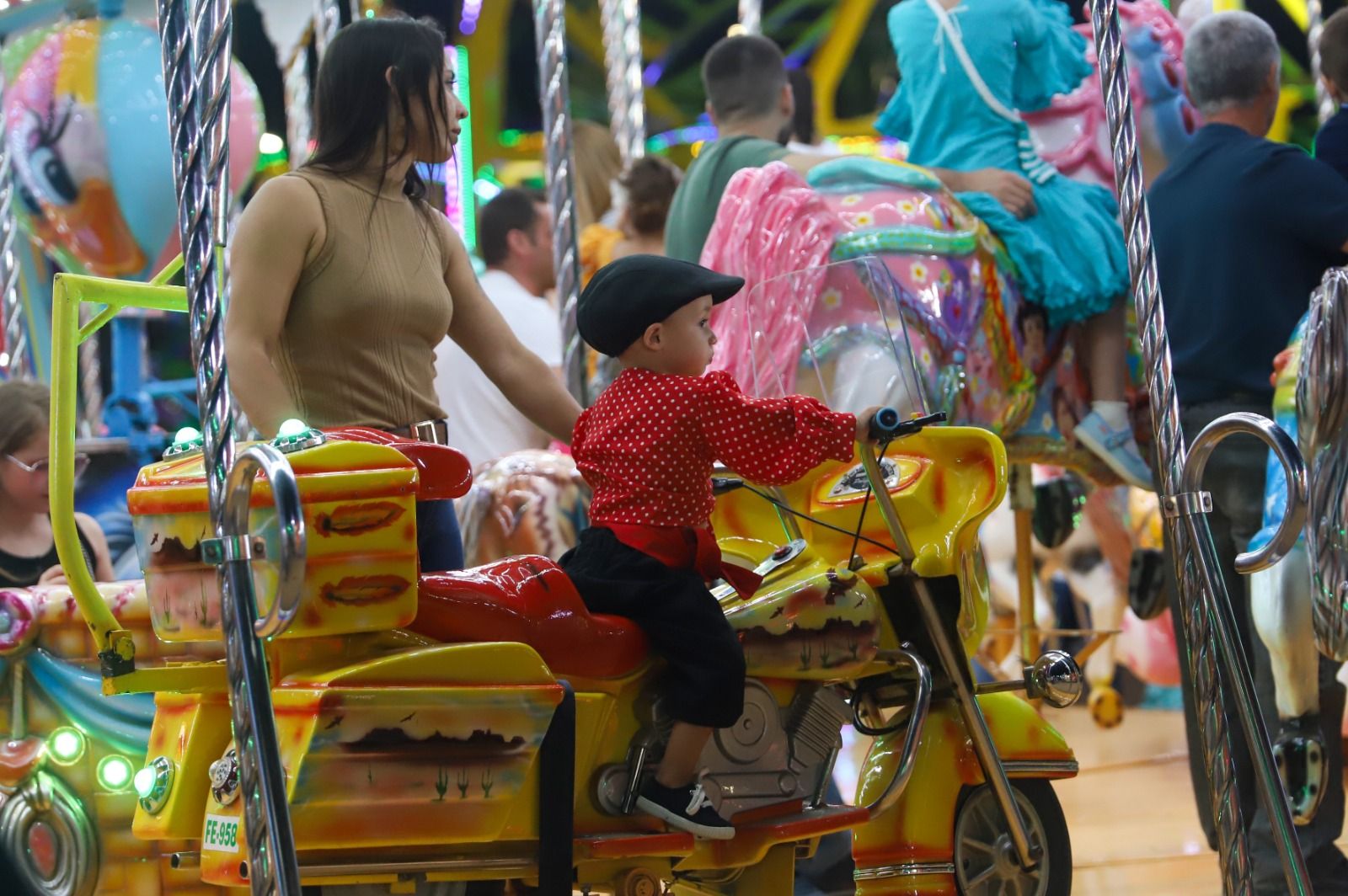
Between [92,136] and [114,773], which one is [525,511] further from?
[92,136]

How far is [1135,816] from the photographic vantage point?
5098 mm

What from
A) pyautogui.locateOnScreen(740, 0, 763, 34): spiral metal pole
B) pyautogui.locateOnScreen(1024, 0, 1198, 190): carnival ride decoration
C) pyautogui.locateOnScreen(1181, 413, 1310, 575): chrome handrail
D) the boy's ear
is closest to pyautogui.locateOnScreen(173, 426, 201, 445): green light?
the boy's ear

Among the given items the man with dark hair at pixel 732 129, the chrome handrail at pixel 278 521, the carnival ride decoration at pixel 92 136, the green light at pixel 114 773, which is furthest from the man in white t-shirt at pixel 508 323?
the chrome handrail at pixel 278 521

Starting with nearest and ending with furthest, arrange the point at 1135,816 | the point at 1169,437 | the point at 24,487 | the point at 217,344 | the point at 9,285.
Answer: the point at 217,344 → the point at 1169,437 → the point at 24,487 → the point at 1135,816 → the point at 9,285

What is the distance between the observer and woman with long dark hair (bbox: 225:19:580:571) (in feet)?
8.95

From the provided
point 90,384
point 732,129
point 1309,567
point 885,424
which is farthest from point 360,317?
point 90,384

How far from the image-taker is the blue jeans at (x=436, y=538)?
116 inches

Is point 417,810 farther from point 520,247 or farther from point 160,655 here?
point 520,247

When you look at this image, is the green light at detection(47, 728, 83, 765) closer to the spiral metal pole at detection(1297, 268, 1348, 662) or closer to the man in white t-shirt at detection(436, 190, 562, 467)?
the man in white t-shirt at detection(436, 190, 562, 467)

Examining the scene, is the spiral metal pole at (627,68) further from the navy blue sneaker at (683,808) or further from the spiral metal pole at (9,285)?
the navy blue sneaker at (683,808)

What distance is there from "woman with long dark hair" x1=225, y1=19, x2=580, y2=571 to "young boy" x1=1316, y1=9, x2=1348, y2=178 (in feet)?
7.53

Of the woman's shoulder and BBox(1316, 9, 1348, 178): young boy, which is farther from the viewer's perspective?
BBox(1316, 9, 1348, 178): young boy

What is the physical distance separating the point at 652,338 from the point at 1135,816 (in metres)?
2.98

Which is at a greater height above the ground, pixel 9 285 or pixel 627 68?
pixel 627 68
